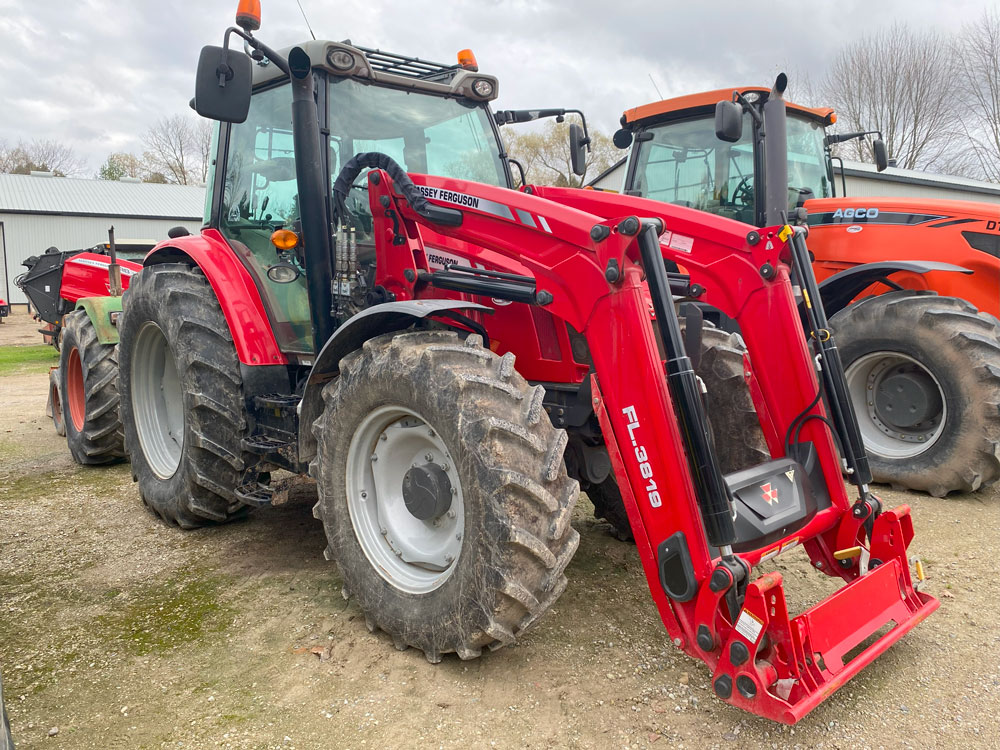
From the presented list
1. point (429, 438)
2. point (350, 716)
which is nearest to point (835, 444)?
point (429, 438)

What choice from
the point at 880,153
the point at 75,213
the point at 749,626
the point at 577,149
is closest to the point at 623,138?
the point at 577,149

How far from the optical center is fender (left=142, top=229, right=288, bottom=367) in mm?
3838

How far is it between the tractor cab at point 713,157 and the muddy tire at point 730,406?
8.43 ft

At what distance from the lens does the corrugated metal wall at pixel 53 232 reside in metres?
28.8

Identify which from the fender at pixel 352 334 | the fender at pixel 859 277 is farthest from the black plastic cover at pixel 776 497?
the fender at pixel 859 277

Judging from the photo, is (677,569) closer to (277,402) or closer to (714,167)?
(277,402)

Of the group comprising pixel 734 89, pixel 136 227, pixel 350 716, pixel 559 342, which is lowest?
pixel 350 716

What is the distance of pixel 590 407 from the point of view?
3.07 meters

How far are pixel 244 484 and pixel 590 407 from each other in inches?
80.4

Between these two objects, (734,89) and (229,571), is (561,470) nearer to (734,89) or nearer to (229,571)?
(229,571)

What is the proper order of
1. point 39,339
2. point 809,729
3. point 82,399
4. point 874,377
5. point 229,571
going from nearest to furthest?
point 809,729 < point 229,571 < point 874,377 < point 82,399 < point 39,339

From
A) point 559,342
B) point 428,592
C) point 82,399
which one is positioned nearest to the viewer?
point 428,592

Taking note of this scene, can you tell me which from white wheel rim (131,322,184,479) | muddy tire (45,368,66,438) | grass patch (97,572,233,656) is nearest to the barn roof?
muddy tire (45,368,66,438)

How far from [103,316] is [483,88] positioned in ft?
11.6
